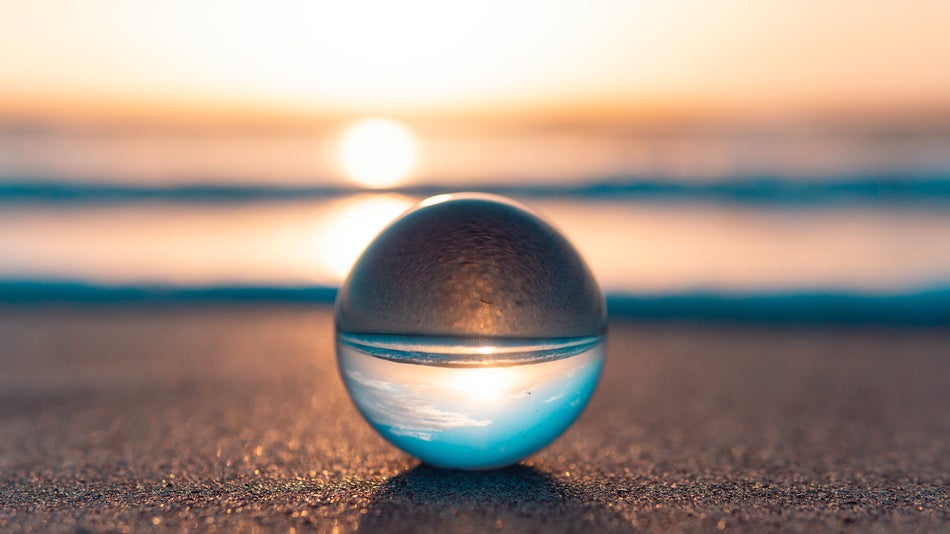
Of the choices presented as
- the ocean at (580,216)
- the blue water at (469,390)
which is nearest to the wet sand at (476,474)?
the blue water at (469,390)

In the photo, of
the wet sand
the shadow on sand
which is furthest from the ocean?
the shadow on sand

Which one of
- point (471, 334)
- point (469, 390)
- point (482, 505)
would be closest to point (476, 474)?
point (482, 505)

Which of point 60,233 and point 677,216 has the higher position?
point 677,216

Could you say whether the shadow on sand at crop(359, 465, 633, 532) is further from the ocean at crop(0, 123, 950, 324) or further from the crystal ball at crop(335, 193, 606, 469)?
the ocean at crop(0, 123, 950, 324)

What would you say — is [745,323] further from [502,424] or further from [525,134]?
[525,134]

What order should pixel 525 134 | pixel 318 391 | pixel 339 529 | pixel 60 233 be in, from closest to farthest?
1. pixel 339 529
2. pixel 318 391
3. pixel 60 233
4. pixel 525 134

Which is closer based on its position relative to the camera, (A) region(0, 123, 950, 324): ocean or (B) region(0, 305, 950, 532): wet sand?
(B) region(0, 305, 950, 532): wet sand

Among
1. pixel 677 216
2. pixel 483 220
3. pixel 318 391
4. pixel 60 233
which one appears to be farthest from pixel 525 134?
pixel 483 220
